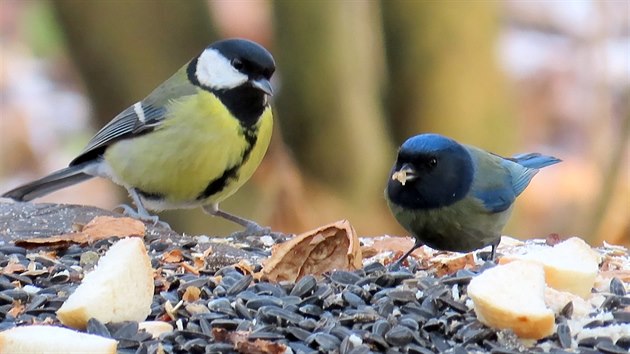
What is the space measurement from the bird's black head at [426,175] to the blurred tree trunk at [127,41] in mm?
1948

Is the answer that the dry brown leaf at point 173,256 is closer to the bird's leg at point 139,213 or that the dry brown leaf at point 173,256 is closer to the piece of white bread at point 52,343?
the bird's leg at point 139,213

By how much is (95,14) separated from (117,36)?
5.5 inches

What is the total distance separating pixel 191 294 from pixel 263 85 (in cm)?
140

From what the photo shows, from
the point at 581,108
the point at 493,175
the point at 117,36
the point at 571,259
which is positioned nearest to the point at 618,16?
the point at 581,108

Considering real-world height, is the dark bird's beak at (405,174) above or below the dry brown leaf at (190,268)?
above

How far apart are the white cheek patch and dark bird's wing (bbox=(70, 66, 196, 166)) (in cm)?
6

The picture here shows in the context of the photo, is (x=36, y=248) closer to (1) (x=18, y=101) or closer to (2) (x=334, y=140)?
(2) (x=334, y=140)

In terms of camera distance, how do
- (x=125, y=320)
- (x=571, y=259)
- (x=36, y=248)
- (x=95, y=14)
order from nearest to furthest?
(x=125, y=320) → (x=571, y=259) → (x=36, y=248) → (x=95, y=14)

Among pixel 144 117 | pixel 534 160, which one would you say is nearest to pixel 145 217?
pixel 144 117

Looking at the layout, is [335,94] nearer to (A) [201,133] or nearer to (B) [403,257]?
(A) [201,133]

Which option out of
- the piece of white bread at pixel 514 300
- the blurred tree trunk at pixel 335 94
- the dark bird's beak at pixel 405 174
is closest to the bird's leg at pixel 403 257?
the dark bird's beak at pixel 405 174

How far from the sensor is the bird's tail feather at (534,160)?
3654 millimetres

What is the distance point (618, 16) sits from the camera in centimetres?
707

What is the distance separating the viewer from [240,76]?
12.8ft
